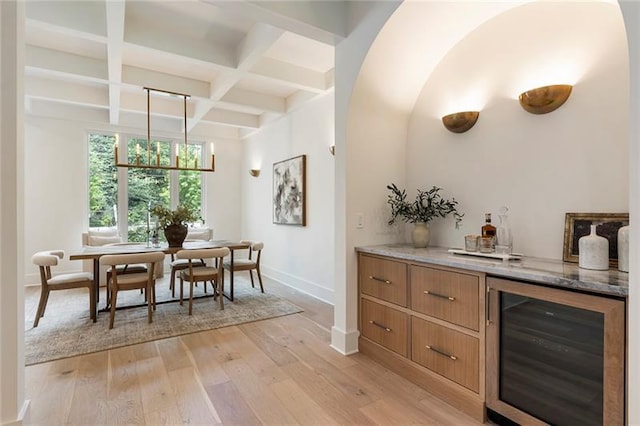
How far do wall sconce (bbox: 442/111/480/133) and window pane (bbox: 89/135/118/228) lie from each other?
5.42m

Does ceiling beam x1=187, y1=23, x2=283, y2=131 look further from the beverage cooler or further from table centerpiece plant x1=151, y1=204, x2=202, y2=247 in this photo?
the beverage cooler

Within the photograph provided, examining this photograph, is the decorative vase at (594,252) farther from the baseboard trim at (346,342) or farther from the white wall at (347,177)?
the baseboard trim at (346,342)

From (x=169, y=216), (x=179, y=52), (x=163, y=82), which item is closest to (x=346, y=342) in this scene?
(x=169, y=216)

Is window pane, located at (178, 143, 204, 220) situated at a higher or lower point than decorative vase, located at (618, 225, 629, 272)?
higher

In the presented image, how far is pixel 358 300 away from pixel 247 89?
344 cm

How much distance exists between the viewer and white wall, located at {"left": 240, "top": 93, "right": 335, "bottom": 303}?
4.23 m

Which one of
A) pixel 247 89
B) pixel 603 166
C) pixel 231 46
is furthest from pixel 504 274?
pixel 247 89

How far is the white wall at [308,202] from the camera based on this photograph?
4230 mm

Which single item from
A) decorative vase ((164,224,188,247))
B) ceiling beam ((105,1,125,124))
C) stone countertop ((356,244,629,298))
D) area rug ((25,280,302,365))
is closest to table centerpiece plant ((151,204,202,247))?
decorative vase ((164,224,188,247))

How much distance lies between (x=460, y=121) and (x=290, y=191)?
2964 millimetres

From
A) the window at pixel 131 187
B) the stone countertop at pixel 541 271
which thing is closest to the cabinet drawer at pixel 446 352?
the stone countertop at pixel 541 271

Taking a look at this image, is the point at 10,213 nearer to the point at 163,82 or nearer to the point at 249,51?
the point at 249,51

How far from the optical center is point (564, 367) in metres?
1.53

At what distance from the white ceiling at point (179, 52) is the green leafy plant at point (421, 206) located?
144cm
